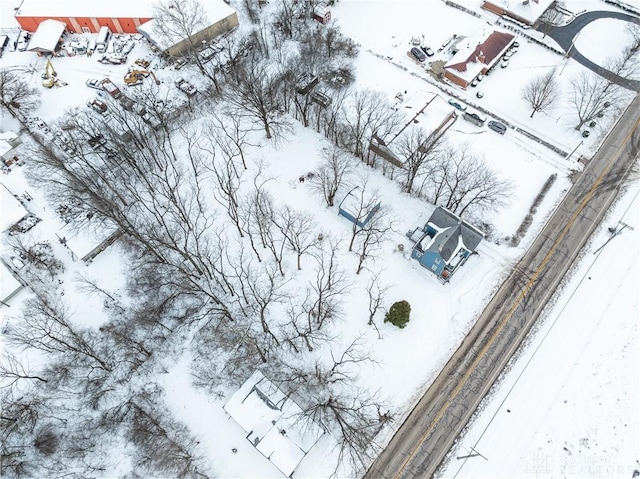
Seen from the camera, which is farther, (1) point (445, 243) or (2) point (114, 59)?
(2) point (114, 59)

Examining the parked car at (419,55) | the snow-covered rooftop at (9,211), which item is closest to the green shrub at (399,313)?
the parked car at (419,55)

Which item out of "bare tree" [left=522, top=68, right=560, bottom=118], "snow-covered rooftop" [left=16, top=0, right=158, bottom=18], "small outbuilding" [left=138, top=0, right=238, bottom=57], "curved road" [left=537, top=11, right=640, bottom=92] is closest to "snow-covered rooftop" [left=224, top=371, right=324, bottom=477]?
"bare tree" [left=522, top=68, right=560, bottom=118]

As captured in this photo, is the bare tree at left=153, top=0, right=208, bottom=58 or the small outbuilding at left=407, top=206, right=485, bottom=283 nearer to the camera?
the small outbuilding at left=407, top=206, right=485, bottom=283

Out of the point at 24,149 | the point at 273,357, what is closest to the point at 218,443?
the point at 273,357

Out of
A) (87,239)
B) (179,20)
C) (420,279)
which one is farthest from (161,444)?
(179,20)

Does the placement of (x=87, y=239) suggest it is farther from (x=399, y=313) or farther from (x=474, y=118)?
(x=474, y=118)

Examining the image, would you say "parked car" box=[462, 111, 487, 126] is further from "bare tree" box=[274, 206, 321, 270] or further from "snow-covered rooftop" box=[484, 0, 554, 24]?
"bare tree" box=[274, 206, 321, 270]

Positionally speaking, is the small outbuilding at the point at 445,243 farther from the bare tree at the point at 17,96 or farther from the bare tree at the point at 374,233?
the bare tree at the point at 17,96
